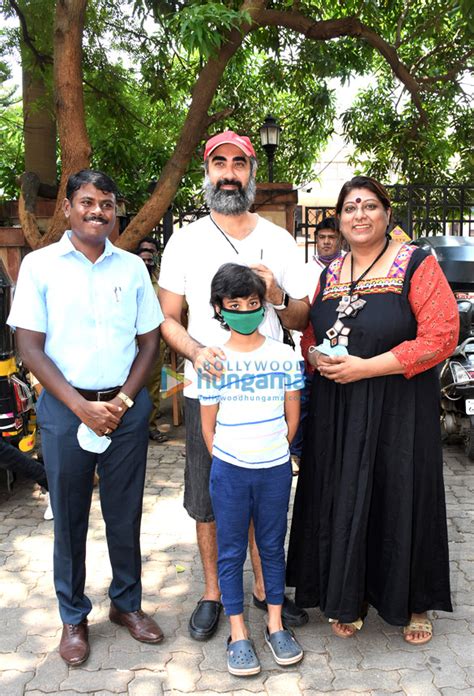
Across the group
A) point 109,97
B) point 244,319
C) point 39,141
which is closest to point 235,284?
point 244,319

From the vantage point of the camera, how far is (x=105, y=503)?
296cm

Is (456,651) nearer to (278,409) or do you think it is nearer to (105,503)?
(278,409)

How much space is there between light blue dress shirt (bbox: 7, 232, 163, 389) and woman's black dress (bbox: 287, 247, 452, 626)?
89 cm

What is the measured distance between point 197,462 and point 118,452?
1.33ft

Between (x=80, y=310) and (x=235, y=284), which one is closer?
(x=235, y=284)

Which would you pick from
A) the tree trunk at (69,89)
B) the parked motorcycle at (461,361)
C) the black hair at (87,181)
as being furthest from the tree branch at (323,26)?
the black hair at (87,181)

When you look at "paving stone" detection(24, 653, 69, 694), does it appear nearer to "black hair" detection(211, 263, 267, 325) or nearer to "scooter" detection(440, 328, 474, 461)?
"black hair" detection(211, 263, 267, 325)

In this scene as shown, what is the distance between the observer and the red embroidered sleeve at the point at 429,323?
271 centimetres

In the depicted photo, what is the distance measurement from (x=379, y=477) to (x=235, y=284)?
109 centimetres

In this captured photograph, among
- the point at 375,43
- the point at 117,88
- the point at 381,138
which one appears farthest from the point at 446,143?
the point at 117,88

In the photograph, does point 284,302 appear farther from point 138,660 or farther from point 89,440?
point 138,660

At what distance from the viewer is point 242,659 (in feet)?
9.14

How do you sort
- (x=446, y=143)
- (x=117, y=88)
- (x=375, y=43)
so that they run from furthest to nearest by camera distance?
(x=446, y=143), (x=117, y=88), (x=375, y=43)

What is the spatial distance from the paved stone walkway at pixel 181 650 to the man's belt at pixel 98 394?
46.6 inches
